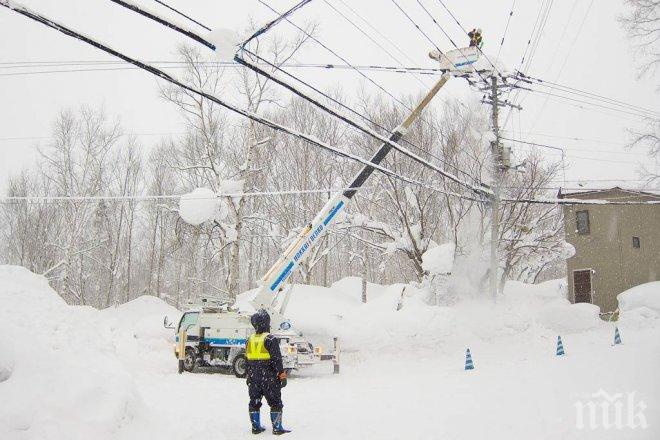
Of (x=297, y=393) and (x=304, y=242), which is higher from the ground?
(x=304, y=242)

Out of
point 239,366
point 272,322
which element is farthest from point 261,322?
point 239,366

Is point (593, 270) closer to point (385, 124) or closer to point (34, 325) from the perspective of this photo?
point (385, 124)

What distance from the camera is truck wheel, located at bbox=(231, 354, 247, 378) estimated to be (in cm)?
1339

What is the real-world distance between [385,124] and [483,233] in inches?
287

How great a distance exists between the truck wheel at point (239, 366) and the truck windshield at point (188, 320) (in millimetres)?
2227

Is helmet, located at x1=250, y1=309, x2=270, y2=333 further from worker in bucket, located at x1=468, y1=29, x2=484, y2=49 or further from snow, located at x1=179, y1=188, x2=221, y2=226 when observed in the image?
snow, located at x1=179, y1=188, x2=221, y2=226

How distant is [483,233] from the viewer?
2269cm

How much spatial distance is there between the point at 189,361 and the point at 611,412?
442 inches

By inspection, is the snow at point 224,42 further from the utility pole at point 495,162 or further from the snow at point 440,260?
the snow at point 440,260

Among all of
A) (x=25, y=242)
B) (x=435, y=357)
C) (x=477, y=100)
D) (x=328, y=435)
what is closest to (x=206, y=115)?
(x=477, y=100)

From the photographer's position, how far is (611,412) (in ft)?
20.9

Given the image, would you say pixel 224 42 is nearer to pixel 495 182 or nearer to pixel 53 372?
pixel 53 372

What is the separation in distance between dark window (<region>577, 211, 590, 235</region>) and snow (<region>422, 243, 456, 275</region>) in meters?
13.0

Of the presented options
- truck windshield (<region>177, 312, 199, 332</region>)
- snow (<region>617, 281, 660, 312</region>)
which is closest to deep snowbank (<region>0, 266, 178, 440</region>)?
truck windshield (<region>177, 312, 199, 332</region>)
